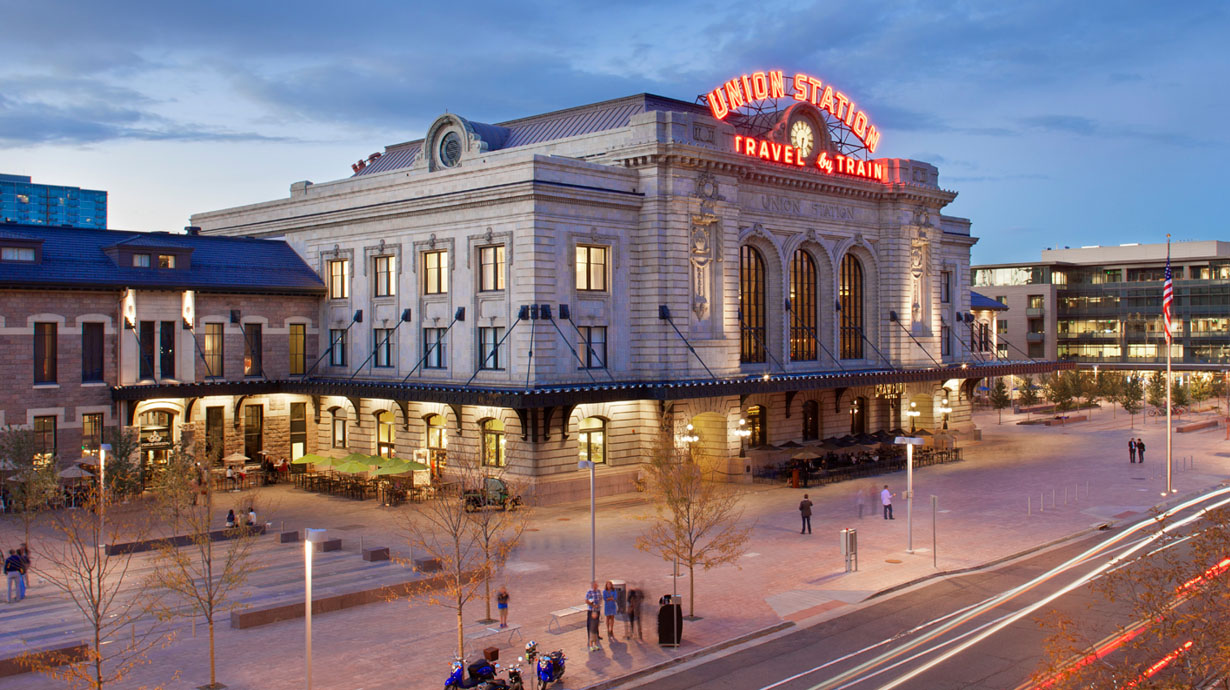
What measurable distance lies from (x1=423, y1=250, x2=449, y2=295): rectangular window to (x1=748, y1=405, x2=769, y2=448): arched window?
19262 mm

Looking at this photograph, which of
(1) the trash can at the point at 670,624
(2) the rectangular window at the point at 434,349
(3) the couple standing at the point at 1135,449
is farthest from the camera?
(3) the couple standing at the point at 1135,449

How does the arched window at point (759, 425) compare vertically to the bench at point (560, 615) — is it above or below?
above

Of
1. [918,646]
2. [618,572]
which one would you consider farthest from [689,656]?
[618,572]

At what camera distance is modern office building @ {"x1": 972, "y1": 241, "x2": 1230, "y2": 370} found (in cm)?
13325

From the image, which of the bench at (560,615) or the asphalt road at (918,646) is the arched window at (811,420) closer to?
the asphalt road at (918,646)

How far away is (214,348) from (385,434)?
10.6 metres

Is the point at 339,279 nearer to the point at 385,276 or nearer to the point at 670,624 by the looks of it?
the point at 385,276

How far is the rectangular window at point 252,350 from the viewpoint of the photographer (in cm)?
5934

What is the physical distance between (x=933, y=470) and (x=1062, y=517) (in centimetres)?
1638

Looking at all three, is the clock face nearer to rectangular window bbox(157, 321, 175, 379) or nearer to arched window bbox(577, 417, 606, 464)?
arched window bbox(577, 417, 606, 464)

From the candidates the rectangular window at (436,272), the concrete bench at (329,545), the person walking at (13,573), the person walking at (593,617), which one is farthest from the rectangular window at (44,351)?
the person walking at (593,617)

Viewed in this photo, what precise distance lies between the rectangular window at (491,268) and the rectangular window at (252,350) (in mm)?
15489

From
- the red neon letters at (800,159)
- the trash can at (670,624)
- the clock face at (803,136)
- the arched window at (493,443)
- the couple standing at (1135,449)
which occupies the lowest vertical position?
the trash can at (670,624)

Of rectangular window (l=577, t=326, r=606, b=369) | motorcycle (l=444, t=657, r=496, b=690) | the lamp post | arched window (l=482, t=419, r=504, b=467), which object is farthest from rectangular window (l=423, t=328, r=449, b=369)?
motorcycle (l=444, t=657, r=496, b=690)
